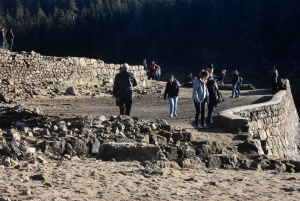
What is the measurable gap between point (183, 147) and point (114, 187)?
298 cm

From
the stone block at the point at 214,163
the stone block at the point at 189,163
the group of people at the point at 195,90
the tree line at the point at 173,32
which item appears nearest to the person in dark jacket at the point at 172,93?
the group of people at the point at 195,90

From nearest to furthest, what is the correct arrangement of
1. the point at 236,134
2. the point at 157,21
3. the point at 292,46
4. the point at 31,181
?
the point at 31,181
the point at 236,134
the point at 292,46
the point at 157,21

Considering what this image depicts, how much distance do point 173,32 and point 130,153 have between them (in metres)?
65.8

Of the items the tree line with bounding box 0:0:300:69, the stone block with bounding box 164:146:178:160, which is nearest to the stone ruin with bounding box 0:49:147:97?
the stone block with bounding box 164:146:178:160

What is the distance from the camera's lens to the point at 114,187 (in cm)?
546

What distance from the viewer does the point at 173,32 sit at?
7188cm

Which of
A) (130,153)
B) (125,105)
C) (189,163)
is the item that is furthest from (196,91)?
(130,153)

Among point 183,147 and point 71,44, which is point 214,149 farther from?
point 71,44

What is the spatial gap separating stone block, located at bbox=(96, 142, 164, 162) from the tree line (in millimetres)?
54607

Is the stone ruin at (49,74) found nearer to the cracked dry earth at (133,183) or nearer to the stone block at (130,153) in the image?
the stone block at (130,153)

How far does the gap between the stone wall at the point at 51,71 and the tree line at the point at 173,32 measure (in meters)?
40.1

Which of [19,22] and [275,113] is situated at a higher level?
[19,22]

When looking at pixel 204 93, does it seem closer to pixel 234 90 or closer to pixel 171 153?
pixel 171 153

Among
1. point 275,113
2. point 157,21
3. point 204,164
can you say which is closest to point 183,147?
point 204,164
